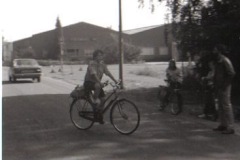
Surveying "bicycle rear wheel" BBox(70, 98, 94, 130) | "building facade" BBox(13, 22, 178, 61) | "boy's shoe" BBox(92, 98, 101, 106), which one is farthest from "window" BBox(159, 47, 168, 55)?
"boy's shoe" BBox(92, 98, 101, 106)

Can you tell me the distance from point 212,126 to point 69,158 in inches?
162

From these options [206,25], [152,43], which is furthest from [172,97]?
[152,43]

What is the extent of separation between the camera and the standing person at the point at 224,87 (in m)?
9.31

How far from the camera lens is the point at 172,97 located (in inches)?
505

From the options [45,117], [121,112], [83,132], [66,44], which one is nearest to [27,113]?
[45,117]

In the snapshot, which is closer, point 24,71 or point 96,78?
point 96,78

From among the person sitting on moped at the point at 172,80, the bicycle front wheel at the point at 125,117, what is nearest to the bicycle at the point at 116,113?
the bicycle front wheel at the point at 125,117

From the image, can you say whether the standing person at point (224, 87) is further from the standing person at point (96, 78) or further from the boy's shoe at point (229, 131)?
the standing person at point (96, 78)

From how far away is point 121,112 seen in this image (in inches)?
359

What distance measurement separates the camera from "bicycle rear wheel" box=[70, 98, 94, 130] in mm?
9734

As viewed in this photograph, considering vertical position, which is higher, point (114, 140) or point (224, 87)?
point (224, 87)

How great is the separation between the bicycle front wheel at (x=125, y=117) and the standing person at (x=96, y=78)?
1.46 feet

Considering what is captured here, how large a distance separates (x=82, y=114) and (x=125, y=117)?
3.63 ft

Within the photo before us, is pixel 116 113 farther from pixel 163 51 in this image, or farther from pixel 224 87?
pixel 163 51
